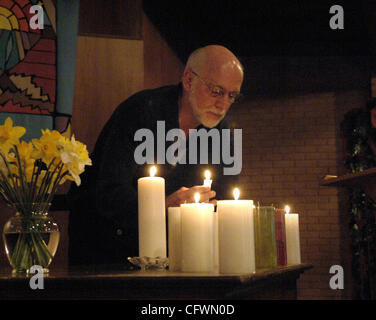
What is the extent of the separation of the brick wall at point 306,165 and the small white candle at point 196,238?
3943 millimetres

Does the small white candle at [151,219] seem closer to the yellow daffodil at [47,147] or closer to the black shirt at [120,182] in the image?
the yellow daffodil at [47,147]

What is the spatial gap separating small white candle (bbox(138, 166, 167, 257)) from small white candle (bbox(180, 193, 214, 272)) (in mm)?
236

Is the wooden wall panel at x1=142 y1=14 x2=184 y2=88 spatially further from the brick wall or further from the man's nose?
the brick wall

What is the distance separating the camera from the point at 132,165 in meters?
2.51

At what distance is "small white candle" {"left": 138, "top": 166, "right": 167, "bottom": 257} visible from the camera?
144cm

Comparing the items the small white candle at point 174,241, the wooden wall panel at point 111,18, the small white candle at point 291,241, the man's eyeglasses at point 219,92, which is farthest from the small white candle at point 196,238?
the wooden wall panel at point 111,18

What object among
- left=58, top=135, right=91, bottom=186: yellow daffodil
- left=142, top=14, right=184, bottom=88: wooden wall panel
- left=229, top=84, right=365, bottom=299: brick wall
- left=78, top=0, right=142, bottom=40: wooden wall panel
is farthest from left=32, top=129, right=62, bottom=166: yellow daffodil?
left=229, top=84, right=365, bottom=299: brick wall

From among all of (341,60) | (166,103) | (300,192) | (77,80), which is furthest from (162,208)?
(341,60)

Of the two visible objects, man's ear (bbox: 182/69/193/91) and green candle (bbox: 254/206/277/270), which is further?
man's ear (bbox: 182/69/193/91)

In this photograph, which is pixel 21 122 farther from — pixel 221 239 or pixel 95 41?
pixel 221 239

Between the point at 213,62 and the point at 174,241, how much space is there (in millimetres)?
1696

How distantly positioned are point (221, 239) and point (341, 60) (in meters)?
4.30

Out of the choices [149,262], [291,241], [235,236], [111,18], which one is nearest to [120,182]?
[291,241]

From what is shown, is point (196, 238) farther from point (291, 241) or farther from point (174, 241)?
point (291, 241)
